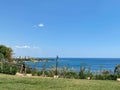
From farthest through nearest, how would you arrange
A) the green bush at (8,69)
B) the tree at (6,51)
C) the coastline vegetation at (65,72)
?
the tree at (6,51) → the green bush at (8,69) → the coastline vegetation at (65,72)

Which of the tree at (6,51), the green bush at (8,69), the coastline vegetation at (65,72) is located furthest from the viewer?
the tree at (6,51)

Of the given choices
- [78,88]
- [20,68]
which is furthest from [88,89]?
[20,68]

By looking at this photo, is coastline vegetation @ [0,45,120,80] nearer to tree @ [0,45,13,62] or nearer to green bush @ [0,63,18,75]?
green bush @ [0,63,18,75]

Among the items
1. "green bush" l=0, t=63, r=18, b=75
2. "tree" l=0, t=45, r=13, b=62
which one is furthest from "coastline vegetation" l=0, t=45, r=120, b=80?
"tree" l=0, t=45, r=13, b=62

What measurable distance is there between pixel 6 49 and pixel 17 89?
4508 cm

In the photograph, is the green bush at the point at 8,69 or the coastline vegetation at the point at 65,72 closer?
the coastline vegetation at the point at 65,72

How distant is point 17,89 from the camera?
13344 millimetres

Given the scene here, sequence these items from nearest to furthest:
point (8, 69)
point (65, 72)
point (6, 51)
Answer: point (65, 72), point (8, 69), point (6, 51)

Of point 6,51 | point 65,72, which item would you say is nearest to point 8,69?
point 65,72

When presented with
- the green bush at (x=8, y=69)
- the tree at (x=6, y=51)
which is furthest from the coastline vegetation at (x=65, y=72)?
the tree at (x=6, y=51)

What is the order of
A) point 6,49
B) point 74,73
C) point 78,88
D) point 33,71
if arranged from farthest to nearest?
point 6,49 < point 33,71 < point 74,73 < point 78,88

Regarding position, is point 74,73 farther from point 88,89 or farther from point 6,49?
point 6,49

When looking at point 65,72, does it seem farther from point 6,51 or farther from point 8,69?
point 6,51

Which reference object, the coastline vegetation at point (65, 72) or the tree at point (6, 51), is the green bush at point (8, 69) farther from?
the tree at point (6, 51)
